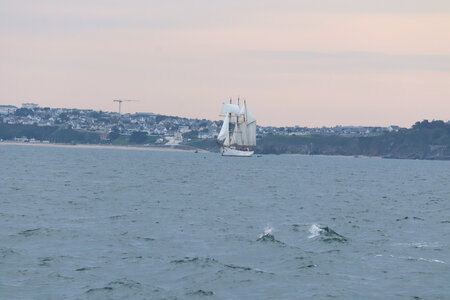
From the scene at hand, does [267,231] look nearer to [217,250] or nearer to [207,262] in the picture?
[217,250]

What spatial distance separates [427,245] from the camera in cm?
4006

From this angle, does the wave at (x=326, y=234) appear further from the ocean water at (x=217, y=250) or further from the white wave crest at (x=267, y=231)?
the white wave crest at (x=267, y=231)

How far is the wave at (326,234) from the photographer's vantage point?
4084 centimetres

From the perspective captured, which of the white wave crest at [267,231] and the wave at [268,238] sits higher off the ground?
the wave at [268,238]

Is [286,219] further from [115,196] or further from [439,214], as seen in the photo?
[115,196]

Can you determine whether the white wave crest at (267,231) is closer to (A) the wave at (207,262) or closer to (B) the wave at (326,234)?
(B) the wave at (326,234)

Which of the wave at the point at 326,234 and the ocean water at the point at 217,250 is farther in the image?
the wave at the point at 326,234

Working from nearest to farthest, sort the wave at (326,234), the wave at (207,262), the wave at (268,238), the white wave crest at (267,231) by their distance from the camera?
the wave at (207,262), the wave at (268,238), the wave at (326,234), the white wave crest at (267,231)

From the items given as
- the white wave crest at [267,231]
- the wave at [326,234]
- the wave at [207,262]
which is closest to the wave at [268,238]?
the white wave crest at [267,231]

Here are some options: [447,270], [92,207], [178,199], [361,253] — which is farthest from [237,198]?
[447,270]

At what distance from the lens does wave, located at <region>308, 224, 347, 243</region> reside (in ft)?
134

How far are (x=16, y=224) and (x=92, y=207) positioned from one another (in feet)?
40.5

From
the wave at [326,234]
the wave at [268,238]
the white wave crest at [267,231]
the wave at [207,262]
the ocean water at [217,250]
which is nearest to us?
the ocean water at [217,250]

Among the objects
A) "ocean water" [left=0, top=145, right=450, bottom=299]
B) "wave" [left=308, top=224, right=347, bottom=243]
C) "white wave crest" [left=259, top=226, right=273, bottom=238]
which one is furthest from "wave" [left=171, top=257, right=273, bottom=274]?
"wave" [left=308, top=224, right=347, bottom=243]
